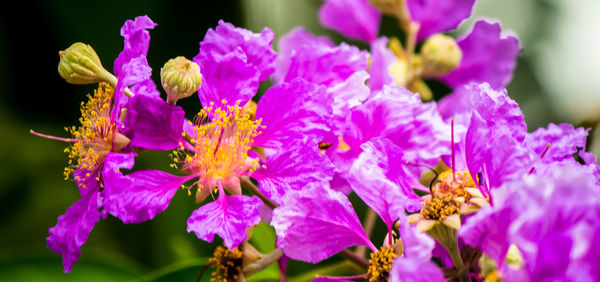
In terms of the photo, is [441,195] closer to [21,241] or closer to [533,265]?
[533,265]

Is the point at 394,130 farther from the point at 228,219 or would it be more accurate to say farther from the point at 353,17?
the point at 353,17

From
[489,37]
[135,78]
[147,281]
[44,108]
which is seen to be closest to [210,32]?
[135,78]

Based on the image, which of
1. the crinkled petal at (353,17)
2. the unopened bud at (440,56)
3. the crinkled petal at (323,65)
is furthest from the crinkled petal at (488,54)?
the crinkled petal at (323,65)

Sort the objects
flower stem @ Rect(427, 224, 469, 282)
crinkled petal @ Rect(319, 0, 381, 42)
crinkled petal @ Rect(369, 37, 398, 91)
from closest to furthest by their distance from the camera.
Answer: flower stem @ Rect(427, 224, 469, 282) → crinkled petal @ Rect(369, 37, 398, 91) → crinkled petal @ Rect(319, 0, 381, 42)

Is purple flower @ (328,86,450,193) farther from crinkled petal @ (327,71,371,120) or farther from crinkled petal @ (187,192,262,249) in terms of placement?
crinkled petal @ (187,192,262,249)

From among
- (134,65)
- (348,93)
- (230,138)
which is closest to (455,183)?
(348,93)

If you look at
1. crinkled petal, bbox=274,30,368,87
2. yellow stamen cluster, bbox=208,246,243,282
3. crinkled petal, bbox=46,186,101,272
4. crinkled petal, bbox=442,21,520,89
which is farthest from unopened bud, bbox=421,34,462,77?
crinkled petal, bbox=46,186,101,272
